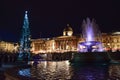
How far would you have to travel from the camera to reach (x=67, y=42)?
134m

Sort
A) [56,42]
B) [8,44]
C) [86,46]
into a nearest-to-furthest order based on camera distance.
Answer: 1. [86,46]
2. [56,42]
3. [8,44]

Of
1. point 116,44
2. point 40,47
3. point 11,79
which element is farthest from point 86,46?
point 40,47

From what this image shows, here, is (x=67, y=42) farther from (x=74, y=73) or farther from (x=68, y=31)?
(x=74, y=73)

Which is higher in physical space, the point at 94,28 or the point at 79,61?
the point at 94,28

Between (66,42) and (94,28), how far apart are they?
Answer: 83615mm

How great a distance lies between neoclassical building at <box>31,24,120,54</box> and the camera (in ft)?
395

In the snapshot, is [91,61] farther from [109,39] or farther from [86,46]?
[109,39]

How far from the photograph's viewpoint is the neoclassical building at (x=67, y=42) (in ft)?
395

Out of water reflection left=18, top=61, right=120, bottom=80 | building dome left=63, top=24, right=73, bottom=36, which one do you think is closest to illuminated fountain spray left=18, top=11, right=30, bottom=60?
water reflection left=18, top=61, right=120, bottom=80

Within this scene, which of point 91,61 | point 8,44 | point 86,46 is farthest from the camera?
point 8,44

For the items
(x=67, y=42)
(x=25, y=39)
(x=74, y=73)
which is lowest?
(x=74, y=73)

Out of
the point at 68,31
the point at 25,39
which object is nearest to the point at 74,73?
the point at 25,39

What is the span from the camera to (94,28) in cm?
5075

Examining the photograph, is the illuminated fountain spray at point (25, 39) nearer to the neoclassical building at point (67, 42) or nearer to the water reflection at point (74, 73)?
the water reflection at point (74, 73)
